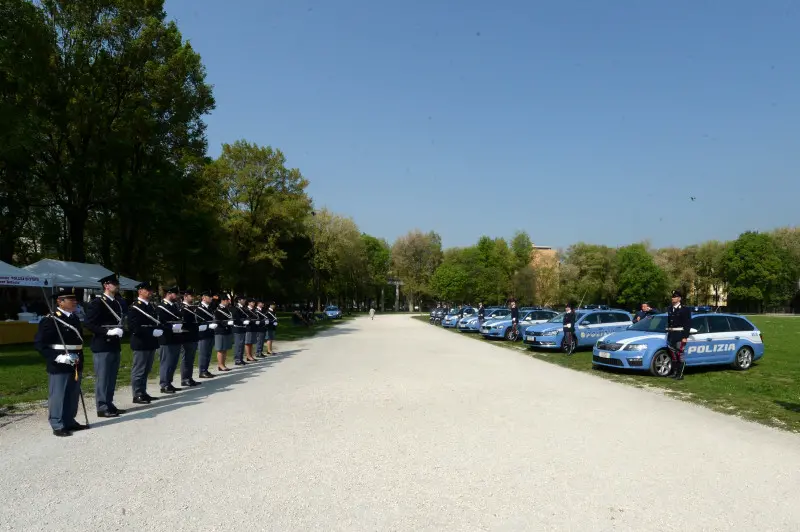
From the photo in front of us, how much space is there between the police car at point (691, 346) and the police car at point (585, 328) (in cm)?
533

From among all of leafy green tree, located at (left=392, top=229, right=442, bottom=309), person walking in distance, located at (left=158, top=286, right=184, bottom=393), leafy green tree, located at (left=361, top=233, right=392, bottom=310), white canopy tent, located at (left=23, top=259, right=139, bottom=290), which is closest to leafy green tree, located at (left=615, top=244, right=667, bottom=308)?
leafy green tree, located at (left=392, top=229, right=442, bottom=309)

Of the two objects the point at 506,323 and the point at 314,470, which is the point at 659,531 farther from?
the point at 506,323

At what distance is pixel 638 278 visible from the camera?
286 ft

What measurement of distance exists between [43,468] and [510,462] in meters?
4.79

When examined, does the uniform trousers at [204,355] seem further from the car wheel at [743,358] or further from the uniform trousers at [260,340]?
the car wheel at [743,358]

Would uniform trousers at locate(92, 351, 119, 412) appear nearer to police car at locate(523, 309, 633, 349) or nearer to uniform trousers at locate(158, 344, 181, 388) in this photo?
uniform trousers at locate(158, 344, 181, 388)

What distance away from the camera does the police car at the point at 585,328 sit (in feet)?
65.1

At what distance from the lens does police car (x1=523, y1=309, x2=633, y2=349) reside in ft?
65.1

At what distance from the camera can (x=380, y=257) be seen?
98.9 meters

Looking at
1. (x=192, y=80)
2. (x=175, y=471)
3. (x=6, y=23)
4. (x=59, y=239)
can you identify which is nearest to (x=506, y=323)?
(x=192, y=80)

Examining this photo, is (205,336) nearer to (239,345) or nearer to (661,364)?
(239,345)

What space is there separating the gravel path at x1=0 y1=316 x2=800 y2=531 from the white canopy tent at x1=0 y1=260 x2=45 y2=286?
14492 mm

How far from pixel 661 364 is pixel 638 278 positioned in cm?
8070

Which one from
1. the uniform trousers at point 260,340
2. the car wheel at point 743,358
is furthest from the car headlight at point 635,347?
the uniform trousers at point 260,340
